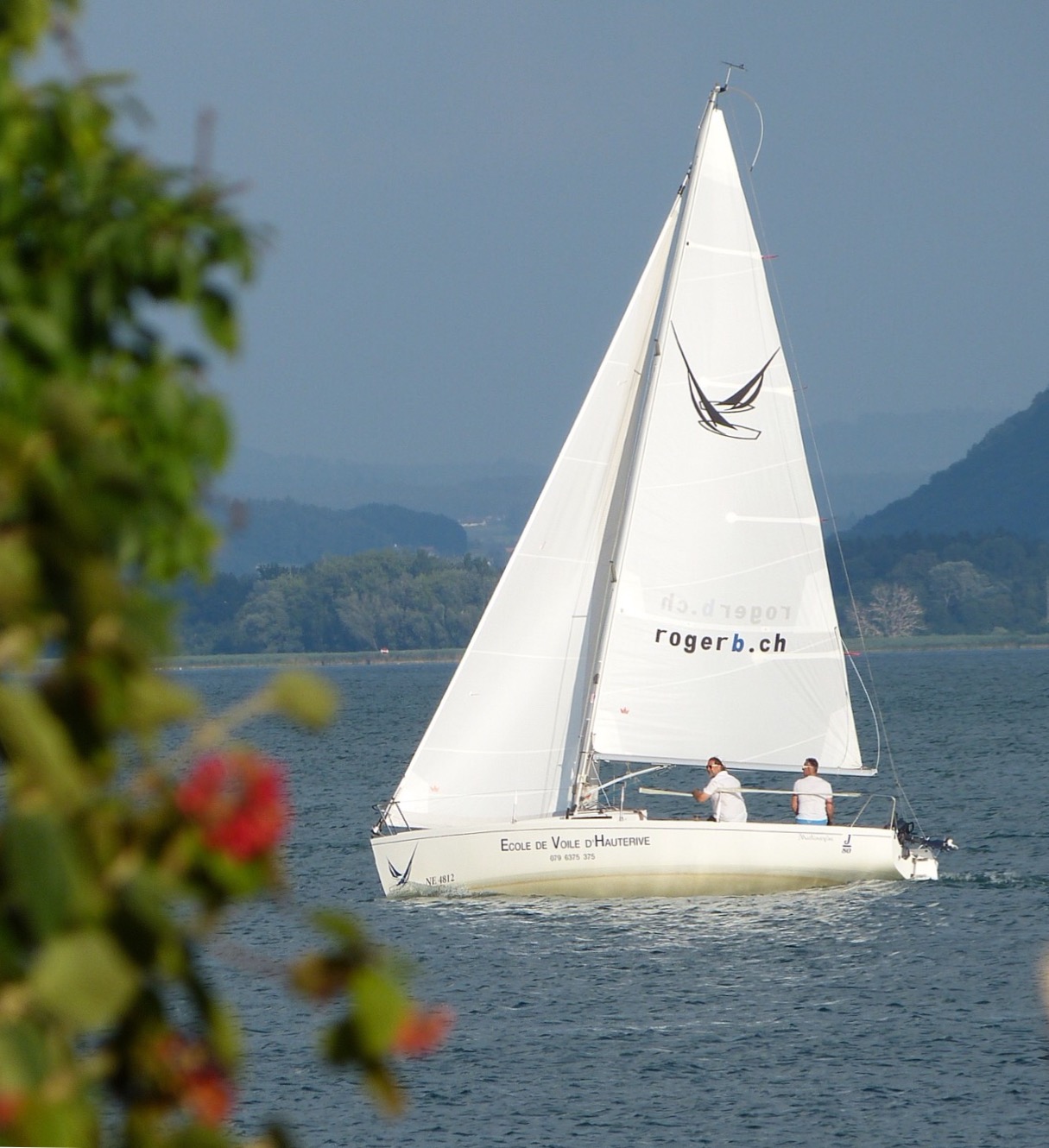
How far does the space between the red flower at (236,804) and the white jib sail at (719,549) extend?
21.8 m

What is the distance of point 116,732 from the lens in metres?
2.06

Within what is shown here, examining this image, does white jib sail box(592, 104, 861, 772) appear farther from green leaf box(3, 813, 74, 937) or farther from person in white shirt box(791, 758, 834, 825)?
green leaf box(3, 813, 74, 937)

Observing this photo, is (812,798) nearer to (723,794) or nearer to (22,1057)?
(723,794)

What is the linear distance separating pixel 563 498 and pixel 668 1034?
26.5ft

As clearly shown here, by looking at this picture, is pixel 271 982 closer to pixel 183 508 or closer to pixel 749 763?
pixel 749 763

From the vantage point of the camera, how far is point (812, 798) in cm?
2344

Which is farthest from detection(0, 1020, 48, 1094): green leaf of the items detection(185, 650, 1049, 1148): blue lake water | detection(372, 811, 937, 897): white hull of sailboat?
detection(372, 811, 937, 897): white hull of sailboat

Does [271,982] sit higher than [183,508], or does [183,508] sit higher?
[183,508]

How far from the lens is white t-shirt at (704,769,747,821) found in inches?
913

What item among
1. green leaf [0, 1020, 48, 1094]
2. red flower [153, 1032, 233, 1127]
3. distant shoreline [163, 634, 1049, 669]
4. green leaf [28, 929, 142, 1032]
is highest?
distant shoreline [163, 634, 1049, 669]

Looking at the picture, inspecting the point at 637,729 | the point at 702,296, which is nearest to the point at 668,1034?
the point at 637,729

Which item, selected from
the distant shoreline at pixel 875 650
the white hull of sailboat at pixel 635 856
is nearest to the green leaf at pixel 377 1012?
the white hull of sailboat at pixel 635 856

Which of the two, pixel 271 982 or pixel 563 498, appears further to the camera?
pixel 563 498

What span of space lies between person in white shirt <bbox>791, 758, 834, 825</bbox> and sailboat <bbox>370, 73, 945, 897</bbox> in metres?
0.30
